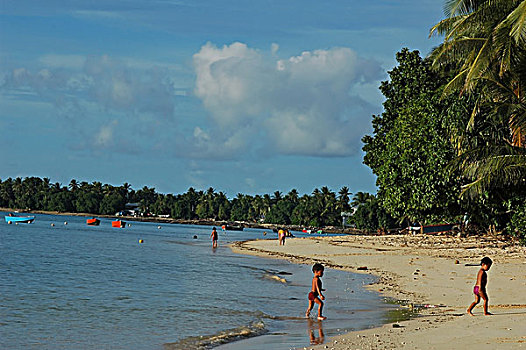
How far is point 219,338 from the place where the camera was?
Answer: 615 inches

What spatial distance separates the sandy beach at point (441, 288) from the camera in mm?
12906

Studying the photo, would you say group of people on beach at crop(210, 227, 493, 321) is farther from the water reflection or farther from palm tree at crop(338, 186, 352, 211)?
palm tree at crop(338, 186, 352, 211)

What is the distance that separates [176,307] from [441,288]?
10.00 m

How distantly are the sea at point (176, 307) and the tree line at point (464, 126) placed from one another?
28.8ft

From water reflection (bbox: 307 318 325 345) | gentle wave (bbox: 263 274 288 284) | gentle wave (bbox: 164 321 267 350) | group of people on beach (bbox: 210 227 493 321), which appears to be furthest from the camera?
gentle wave (bbox: 263 274 288 284)

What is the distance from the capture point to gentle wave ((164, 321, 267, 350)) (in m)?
14.8

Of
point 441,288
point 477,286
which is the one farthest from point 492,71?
point 477,286

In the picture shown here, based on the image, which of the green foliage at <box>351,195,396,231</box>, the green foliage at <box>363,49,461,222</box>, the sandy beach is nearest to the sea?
the sandy beach

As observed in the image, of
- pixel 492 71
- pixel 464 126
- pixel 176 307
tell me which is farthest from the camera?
pixel 464 126

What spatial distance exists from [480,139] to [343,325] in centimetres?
2211

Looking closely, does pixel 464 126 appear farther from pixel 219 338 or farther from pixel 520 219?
pixel 219 338

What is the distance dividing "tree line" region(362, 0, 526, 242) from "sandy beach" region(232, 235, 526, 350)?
9.48 feet

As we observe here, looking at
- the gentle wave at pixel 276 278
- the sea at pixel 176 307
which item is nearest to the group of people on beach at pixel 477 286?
the sea at pixel 176 307

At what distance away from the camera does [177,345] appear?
14.9m
